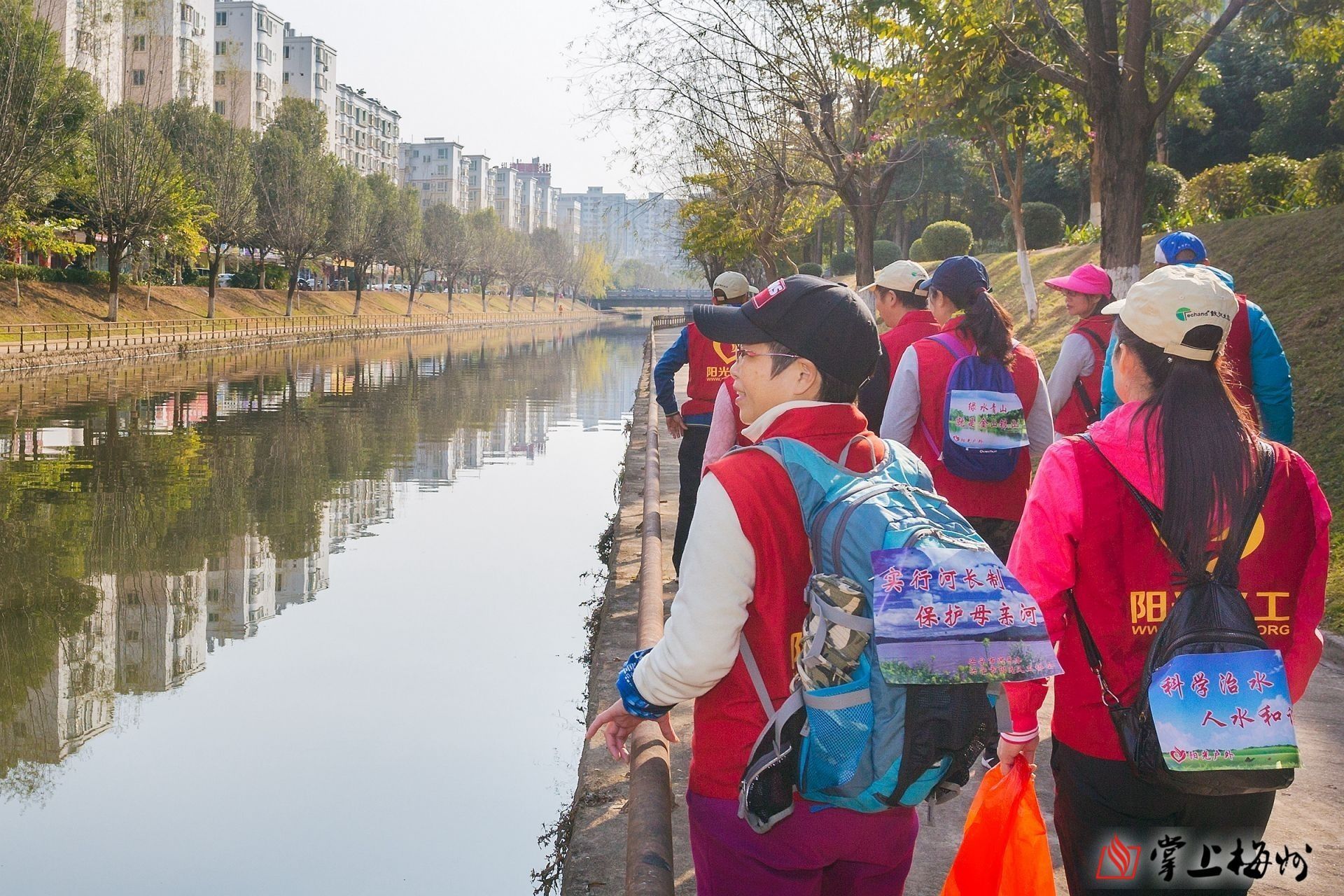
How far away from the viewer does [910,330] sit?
5508mm

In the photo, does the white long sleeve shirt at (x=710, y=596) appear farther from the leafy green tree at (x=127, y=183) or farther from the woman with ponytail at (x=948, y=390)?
the leafy green tree at (x=127, y=183)

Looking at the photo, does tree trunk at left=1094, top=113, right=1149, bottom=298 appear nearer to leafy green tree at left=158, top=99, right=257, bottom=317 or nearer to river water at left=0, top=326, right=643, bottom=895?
river water at left=0, top=326, right=643, bottom=895

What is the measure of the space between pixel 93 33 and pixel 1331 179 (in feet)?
141

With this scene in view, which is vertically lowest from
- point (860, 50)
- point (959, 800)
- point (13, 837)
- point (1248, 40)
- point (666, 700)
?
point (13, 837)

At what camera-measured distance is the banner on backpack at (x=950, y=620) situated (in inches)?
83.0

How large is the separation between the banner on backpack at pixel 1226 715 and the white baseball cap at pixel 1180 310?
656 mm

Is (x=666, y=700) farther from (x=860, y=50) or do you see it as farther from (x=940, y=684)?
(x=860, y=50)

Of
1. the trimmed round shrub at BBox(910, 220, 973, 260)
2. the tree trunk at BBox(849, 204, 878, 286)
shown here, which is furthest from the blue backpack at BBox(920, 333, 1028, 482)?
the trimmed round shrub at BBox(910, 220, 973, 260)

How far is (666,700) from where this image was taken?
93.8 inches

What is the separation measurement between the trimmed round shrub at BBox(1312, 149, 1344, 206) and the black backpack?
18.5m

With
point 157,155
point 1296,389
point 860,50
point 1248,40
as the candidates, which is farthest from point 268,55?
point 1296,389

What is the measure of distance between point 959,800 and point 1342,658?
3.17 m

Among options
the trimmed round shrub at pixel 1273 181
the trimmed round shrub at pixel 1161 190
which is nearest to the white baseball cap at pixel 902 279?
the trimmed round shrub at pixel 1273 181

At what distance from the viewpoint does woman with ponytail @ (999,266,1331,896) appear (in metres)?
2.48
